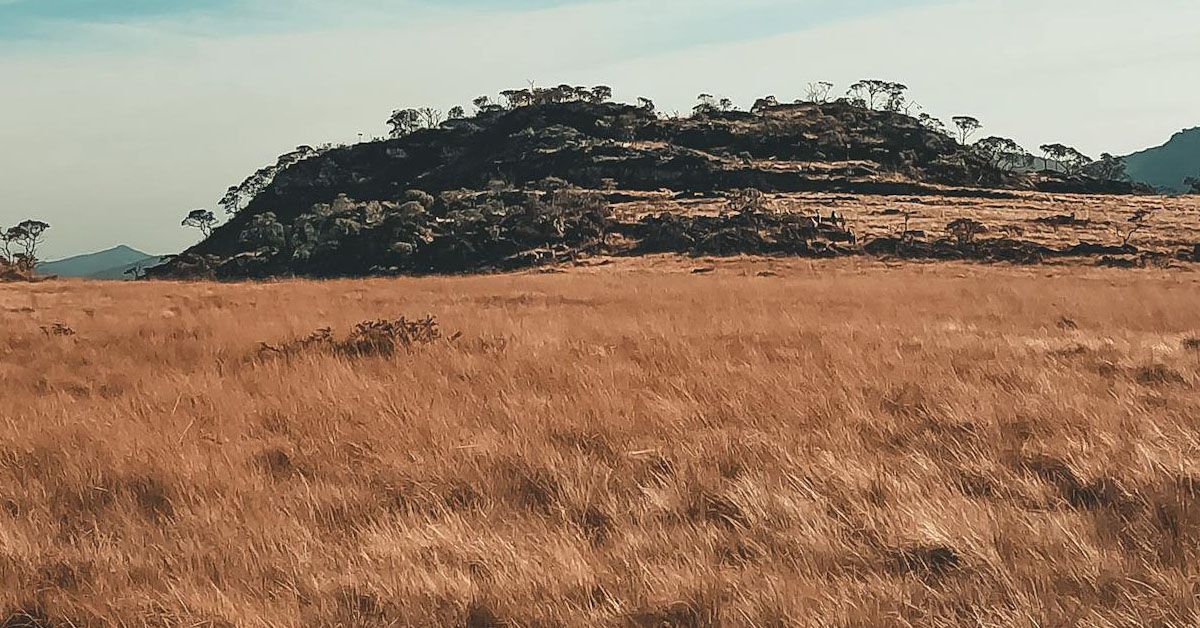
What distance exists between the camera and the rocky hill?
66.9m

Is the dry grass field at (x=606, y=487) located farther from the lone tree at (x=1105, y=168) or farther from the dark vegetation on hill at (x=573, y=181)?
the lone tree at (x=1105, y=168)

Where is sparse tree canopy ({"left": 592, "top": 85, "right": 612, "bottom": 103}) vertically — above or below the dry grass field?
above

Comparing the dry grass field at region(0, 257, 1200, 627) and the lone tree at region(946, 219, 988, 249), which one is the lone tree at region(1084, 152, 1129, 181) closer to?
the lone tree at region(946, 219, 988, 249)

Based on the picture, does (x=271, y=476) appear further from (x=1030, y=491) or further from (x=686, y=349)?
(x=686, y=349)

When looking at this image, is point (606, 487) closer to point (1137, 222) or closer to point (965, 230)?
point (965, 230)

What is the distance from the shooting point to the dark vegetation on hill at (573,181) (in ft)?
212

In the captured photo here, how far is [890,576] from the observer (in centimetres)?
320

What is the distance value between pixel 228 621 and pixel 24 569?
1.07 metres

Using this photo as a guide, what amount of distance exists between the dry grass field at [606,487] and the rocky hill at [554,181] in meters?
50.4

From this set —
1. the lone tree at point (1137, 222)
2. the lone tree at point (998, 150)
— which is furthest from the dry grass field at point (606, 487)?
the lone tree at point (998, 150)

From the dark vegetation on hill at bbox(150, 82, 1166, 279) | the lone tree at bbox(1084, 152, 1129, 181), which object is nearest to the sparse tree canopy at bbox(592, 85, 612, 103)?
the dark vegetation on hill at bbox(150, 82, 1166, 279)

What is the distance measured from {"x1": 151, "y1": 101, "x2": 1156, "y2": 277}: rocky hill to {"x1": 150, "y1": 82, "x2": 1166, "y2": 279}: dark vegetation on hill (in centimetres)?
25

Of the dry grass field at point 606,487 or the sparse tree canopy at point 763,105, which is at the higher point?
the sparse tree canopy at point 763,105

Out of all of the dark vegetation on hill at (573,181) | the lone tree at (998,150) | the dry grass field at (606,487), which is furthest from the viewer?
the lone tree at (998,150)
